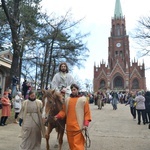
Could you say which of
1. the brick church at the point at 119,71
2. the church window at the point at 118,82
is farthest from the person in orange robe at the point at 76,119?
the church window at the point at 118,82

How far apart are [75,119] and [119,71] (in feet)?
224

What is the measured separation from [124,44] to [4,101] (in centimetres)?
7167

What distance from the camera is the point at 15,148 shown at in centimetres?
646

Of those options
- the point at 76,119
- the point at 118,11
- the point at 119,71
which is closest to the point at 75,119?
the point at 76,119

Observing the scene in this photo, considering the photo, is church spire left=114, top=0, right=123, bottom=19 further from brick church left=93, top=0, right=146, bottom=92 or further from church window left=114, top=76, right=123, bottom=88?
church window left=114, top=76, right=123, bottom=88

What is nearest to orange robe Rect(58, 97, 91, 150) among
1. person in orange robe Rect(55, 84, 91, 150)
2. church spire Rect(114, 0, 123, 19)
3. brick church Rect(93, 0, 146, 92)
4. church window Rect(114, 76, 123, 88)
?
person in orange robe Rect(55, 84, 91, 150)

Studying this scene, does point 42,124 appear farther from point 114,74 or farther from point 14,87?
point 114,74

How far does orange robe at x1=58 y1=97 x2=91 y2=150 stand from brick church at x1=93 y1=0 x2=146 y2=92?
208 feet

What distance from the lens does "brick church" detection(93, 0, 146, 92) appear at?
228ft

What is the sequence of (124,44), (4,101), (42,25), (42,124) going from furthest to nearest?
(124,44), (42,25), (4,101), (42,124)

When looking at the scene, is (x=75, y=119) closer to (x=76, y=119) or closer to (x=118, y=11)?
(x=76, y=119)

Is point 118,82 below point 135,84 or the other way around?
the other way around

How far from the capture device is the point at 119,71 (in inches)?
2803

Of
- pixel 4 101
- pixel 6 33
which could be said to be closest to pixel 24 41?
pixel 4 101
